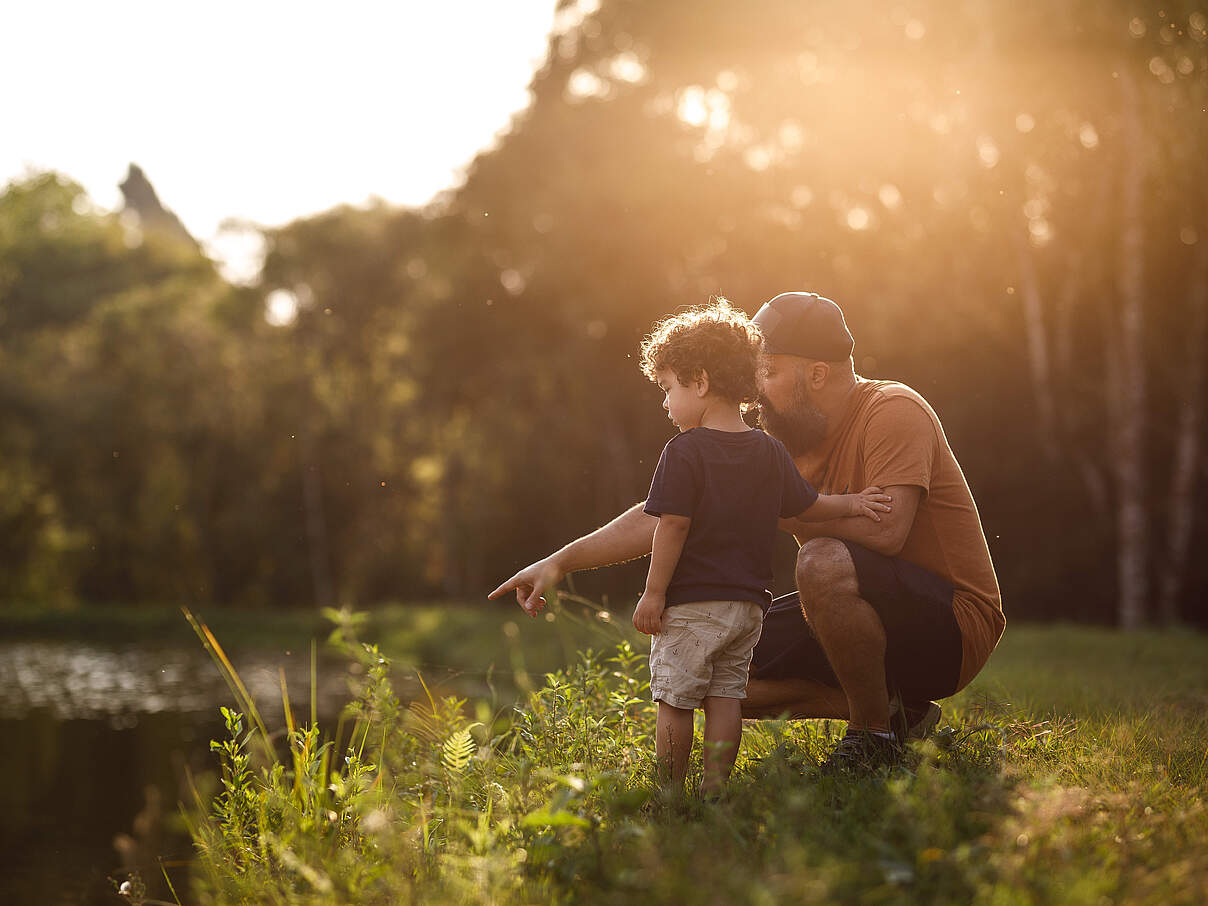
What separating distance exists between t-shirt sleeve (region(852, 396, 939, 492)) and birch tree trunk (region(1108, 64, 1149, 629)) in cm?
1120

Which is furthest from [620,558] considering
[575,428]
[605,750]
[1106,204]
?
[575,428]

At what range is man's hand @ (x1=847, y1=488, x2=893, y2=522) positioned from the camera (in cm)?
342

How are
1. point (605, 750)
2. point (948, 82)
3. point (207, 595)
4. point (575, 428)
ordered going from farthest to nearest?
1. point (207, 595)
2. point (575, 428)
3. point (948, 82)
4. point (605, 750)

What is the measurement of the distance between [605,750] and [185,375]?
23821 millimetres

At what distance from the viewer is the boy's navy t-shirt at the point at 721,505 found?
3.22 meters

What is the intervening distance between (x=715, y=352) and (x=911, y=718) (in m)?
1.42

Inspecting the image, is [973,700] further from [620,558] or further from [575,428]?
[575,428]

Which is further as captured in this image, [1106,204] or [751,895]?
[1106,204]

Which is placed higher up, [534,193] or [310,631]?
[534,193]

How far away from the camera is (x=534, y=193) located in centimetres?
1664

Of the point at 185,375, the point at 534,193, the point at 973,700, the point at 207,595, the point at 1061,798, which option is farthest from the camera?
the point at 207,595

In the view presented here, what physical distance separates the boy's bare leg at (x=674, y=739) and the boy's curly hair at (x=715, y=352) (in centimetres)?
98

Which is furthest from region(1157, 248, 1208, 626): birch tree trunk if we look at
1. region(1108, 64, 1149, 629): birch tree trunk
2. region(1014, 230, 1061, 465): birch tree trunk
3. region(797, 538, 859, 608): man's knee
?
region(797, 538, 859, 608): man's knee

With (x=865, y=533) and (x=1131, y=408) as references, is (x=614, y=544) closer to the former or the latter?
(x=865, y=533)
